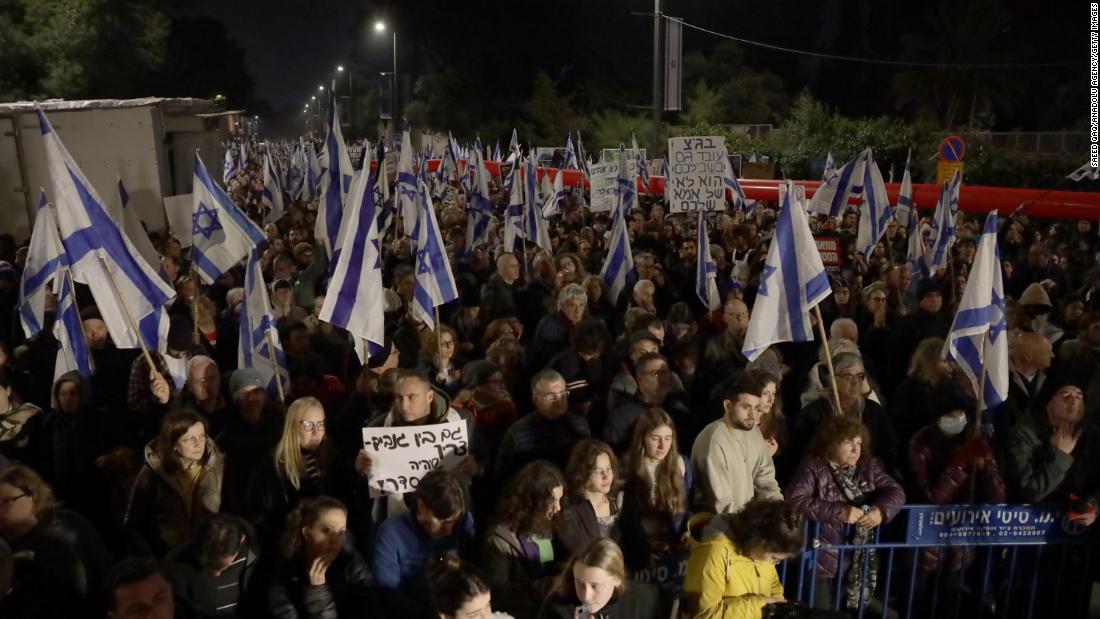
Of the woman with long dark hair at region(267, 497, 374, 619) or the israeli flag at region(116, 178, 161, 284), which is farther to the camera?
the israeli flag at region(116, 178, 161, 284)

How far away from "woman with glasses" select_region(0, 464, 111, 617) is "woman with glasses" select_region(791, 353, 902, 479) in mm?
3698

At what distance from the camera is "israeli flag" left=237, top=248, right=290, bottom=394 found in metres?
6.77

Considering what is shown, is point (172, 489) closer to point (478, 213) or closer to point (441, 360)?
point (441, 360)

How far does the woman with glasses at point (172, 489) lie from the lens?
15.5 feet

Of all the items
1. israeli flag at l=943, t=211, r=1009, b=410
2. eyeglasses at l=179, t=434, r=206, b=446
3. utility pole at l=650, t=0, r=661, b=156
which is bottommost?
eyeglasses at l=179, t=434, r=206, b=446

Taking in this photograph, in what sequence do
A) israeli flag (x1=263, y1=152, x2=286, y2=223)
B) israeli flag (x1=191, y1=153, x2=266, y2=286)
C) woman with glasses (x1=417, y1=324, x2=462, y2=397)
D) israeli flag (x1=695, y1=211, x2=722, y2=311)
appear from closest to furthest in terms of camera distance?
1. woman with glasses (x1=417, y1=324, x2=462, y2=397)
2. israeli flag (x1=191, y1=153, x2=266, y2=286)
3. israeli flag (x1=695, y1=211, x2=722, y2=311)
4. israeli flag (x1=263, y1=152, x2=286, y2=223)

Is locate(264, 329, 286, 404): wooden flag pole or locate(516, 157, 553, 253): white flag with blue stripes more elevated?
locate(516, 157, 553, 253): white flag with blue stripes

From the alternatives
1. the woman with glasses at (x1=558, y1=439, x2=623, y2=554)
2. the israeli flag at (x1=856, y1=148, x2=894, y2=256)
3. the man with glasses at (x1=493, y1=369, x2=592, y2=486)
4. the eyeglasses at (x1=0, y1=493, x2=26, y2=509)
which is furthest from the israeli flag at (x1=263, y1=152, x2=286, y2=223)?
the woman with glasses at (x1=558, y1=439, x2=623, y2=554)

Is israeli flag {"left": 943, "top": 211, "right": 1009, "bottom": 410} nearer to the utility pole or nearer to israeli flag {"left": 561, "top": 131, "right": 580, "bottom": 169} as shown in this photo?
the utility pole

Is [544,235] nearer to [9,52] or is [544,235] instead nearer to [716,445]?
[716,445]

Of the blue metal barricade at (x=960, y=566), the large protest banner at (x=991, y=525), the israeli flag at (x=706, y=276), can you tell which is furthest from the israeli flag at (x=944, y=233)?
the large protest banner at (x=991, y=525)

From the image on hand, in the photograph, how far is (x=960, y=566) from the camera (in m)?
5.03

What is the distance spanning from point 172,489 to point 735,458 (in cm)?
276

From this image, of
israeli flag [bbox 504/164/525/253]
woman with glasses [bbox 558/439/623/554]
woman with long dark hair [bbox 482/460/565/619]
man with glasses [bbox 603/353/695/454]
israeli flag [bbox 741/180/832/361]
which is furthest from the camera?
israeli flag [bbox 504/164/525/253]
